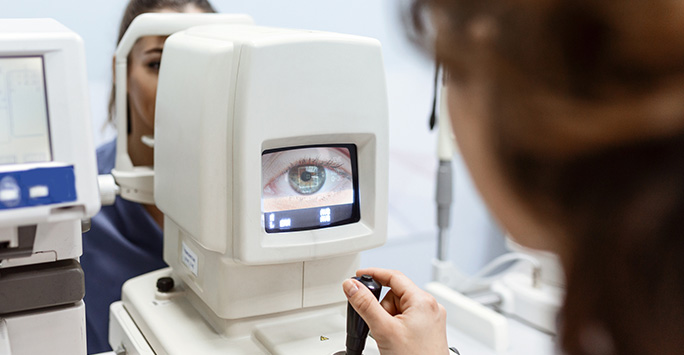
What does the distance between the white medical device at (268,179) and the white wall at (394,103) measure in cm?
70

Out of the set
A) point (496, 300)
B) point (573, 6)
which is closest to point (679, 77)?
point (573, 6)

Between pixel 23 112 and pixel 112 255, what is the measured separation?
33.0 inches

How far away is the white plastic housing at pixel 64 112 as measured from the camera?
2.13ft

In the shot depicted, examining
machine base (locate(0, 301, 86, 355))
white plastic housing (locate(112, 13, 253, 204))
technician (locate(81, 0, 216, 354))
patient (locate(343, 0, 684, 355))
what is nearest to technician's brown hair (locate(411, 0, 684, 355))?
patient (locate(343, 0, 684, 355))

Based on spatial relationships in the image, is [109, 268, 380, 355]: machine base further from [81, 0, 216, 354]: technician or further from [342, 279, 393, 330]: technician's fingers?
[81, 0, 216, 354]: technician

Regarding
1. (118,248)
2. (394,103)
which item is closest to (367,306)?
(118,248)

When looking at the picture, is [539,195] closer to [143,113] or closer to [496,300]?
[143,113]

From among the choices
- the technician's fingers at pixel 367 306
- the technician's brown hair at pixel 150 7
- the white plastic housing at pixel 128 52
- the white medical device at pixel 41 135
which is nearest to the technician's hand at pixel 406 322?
the technician's fingers at pixel 367 306

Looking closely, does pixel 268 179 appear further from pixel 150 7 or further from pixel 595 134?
pixel 150 7

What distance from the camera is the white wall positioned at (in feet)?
5.24

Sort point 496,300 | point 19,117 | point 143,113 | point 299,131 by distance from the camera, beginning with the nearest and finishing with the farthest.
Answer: point 19,117 < point 299,131 < point 143,113 < point 496,300

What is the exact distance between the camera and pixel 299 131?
0.86 metres

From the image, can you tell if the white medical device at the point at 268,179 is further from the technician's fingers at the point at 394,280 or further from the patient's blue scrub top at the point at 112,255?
the patient's blue scrub top at the point at 112,255

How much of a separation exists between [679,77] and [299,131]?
22.8 inches
